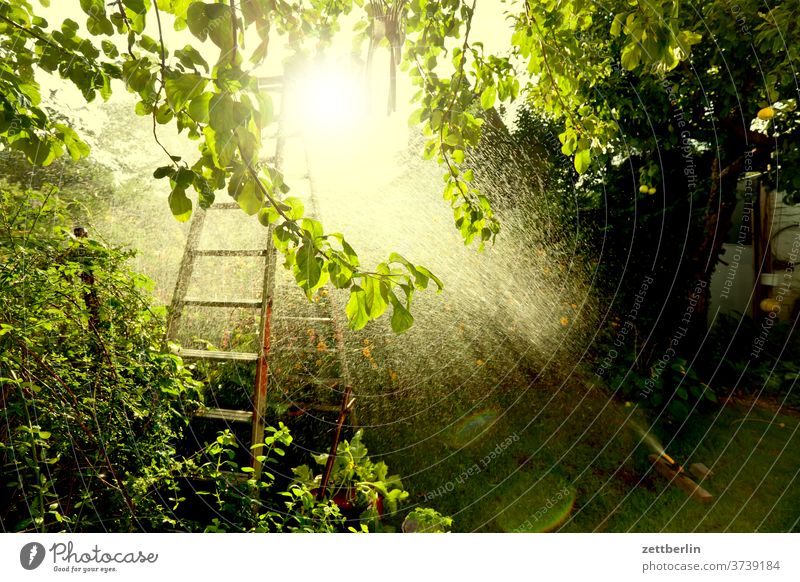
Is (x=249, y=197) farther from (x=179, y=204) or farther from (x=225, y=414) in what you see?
(x=225, y=414)

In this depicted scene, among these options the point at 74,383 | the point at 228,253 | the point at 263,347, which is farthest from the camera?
the point at 228,253

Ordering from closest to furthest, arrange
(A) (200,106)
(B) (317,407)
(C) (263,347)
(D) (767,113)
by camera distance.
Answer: (A) (200,106)
(C) (263,347)
(B) (317,407)
(D) (767,113)

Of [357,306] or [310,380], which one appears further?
[310,380]

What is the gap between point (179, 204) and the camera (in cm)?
59

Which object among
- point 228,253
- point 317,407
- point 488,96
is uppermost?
point 488,96

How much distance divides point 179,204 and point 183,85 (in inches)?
5.6

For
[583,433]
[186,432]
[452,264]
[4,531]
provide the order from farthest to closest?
[452,264] → [583,433] → [186,432] → [4,531]

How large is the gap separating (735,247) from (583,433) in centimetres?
181

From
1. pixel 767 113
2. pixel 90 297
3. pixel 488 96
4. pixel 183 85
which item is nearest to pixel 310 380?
pixel 90 297

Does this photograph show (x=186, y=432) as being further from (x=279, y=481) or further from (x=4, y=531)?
(x=4, y=531)

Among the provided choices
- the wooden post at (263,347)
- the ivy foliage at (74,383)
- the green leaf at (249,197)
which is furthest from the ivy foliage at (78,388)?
the green leaf at (249,197)

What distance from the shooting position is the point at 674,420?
2.46m

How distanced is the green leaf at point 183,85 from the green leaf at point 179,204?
0.10m

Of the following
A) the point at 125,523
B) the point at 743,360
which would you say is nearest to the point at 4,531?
the point at 125,523
